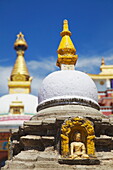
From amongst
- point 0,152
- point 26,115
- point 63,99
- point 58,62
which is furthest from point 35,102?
point 63,99

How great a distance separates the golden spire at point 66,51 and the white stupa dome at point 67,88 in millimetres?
884

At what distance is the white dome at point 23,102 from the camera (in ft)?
84.3

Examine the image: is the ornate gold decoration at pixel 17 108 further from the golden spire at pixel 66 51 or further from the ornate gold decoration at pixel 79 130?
the ornate gold decoration at pixel 79 130

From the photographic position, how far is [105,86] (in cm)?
2652

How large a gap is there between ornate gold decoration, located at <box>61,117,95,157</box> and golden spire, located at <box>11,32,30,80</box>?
28765mm

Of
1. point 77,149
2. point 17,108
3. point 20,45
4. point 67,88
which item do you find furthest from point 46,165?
point 20,45

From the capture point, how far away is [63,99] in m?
7.88

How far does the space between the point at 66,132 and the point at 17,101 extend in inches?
765

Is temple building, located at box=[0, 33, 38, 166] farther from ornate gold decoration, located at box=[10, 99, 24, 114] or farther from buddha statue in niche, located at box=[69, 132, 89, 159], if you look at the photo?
buddha statue in niche, located at box=[69, 132, 89, 159]

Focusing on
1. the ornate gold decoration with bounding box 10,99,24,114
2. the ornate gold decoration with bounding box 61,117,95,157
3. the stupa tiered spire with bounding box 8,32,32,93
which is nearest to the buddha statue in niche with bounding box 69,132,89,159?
the ornate gold decoration with bounding box 61,117,95,157

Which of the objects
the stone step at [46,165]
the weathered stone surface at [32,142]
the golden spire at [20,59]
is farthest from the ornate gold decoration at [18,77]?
the stone step at [46,165]

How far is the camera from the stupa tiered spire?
31484 millimetres

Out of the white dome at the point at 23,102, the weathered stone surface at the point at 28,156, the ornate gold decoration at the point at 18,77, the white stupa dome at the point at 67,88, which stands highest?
the ornate gold decoration at the point at 18,77

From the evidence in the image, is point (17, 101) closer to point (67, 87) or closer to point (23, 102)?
point (23, 102)
